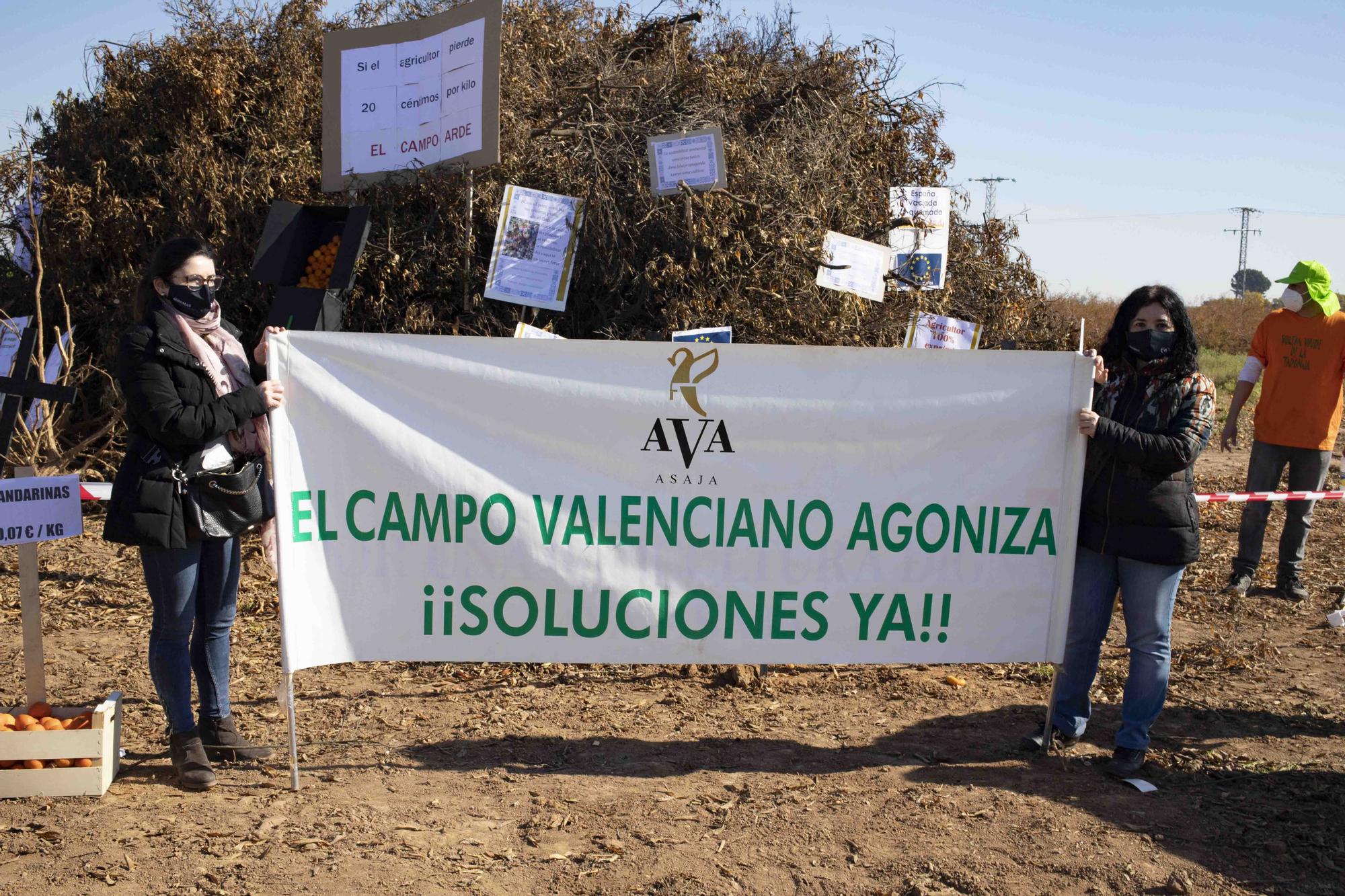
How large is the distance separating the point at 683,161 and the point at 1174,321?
4.09 meters

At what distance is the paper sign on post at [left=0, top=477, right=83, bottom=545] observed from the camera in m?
3.75

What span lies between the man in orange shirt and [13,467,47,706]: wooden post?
6.69m

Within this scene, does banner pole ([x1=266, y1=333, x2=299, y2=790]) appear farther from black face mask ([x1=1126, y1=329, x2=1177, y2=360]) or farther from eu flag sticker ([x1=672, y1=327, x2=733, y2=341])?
black face mask ([x1=1126, y1=329, x2=1177, y2=360])

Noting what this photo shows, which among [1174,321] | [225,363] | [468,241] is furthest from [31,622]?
[1174,321]

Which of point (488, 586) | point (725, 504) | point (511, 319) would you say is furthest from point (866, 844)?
point (511, 319)

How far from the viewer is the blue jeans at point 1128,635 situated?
401cm

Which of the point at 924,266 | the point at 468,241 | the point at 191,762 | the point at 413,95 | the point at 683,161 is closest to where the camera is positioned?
the point at 191,762

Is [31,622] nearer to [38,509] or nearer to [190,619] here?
[38,509]

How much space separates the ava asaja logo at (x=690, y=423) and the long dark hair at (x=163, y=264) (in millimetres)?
1693

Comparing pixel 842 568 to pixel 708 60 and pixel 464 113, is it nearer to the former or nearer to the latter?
pixel 464 113

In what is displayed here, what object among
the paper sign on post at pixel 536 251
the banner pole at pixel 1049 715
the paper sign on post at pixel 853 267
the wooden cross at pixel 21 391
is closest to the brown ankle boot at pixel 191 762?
the wooden cross at pixel 21 391

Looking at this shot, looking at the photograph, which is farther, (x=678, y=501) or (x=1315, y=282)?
(x=1315, y=282)

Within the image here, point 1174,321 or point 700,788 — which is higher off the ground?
point 1174,321

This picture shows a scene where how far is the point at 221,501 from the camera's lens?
369 centimetres
